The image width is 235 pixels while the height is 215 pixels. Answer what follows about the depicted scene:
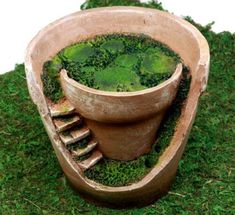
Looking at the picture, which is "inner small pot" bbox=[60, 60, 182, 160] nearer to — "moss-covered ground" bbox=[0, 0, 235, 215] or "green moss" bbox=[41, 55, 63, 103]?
"green moss" bbox=[41, 55, 63, 103]

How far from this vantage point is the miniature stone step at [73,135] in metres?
4.63

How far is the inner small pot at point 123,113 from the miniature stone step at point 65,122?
0.08 meters

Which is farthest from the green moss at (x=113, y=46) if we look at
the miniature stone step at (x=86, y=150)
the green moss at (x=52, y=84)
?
the miniature stone step at (x=86, y=150)

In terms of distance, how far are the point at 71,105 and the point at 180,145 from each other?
887 mm

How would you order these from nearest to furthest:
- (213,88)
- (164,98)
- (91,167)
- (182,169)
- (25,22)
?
(164,98)
(91,167)
(182,169)
(213,88)
(25,22)

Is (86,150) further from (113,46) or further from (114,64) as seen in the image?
(113,46)

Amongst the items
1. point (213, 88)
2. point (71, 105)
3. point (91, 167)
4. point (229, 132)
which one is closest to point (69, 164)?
point (91, 167)

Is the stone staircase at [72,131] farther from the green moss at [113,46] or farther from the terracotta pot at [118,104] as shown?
the green moss at [113,46]

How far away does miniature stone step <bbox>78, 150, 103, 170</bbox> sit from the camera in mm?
4711

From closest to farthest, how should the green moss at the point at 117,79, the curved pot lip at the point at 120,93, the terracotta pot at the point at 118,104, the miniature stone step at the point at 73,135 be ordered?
the curved pot lip at the point at 120,93 < the terracotta pot at the point at 118,104 < the green moss at the point at 117,79 < the miniature stone step at the point at 73,135

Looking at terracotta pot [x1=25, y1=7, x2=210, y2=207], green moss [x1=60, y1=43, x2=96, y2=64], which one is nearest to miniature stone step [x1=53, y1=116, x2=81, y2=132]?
terracotta pot [x1=25, y1=7, x2=210, y2=207]

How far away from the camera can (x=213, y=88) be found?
626 centimetres

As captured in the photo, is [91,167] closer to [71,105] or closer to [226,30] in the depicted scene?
[71,105]

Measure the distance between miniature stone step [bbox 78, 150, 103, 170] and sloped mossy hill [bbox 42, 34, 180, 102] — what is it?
0.53 m
